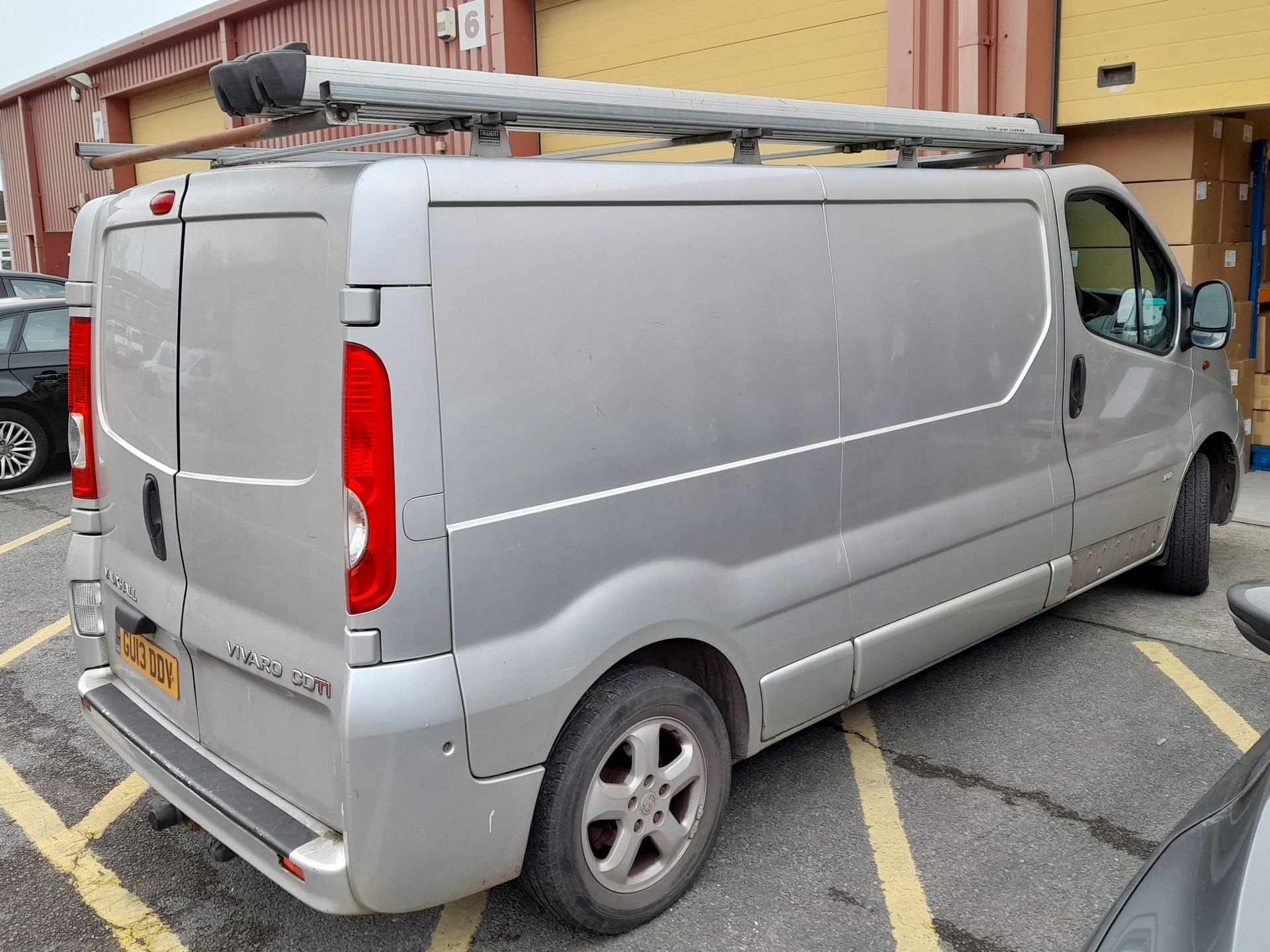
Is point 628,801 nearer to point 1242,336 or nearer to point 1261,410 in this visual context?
point 1242,336

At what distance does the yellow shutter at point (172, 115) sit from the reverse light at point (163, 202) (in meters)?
A: 13.5

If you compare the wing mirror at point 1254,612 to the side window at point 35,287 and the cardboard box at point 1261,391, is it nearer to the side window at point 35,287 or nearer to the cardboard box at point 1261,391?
the cardboard box at point 1261,391

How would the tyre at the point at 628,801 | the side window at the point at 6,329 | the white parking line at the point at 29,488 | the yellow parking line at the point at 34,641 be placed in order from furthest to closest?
the side window at the point at 6,329, the white parking line at the point at 29,488, the yellow parking line at the point at 34,641, the tyre at the point at 628,801

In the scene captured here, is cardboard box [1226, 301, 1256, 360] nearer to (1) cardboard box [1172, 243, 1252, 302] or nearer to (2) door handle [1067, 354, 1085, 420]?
(1) cardboard box [1172, 243, 1252, 302]

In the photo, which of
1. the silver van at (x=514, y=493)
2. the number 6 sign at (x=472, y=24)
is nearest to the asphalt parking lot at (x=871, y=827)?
the silver van at (x=514, y=493)

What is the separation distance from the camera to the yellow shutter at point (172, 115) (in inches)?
627

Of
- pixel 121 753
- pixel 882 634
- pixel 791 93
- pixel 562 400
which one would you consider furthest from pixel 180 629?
pixel 791 93

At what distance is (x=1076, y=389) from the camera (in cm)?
432

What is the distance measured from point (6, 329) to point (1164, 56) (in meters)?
8.80

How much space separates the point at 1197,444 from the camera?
5156mm

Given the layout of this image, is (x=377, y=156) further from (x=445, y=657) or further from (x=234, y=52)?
(x=234, y=52)

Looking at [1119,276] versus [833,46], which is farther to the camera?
[833,46]

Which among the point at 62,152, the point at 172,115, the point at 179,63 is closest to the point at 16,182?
the point at 62,152

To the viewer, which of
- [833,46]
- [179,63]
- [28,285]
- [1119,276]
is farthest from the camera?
[179,63]
